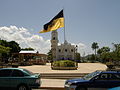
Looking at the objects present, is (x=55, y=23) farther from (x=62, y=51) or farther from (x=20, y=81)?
(x=62, y=51)

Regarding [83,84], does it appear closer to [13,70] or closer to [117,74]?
[117,74]

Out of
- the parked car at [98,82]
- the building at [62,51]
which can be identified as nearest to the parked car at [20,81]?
the parked car at [98,82]

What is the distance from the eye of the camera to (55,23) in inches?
1145

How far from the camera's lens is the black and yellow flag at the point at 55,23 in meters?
28.7

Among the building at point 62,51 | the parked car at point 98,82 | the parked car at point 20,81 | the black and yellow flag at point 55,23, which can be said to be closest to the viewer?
the parked car at point 98,82

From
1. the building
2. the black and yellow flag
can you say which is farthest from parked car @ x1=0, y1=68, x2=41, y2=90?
the building

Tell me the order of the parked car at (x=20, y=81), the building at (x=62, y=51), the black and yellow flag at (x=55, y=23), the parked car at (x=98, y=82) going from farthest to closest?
the building at (x=62, y=51), the black and yellow flag at (x=55, y=23), the parked car at (x=20, y=81), the parked car at (x=98, y=82)

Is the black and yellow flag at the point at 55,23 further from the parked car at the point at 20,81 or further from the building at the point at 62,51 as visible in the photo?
the building at the point at 62,51

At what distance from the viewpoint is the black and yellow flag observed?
2866 centimetres

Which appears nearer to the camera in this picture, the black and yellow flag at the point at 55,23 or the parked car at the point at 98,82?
the parked car at the point at 98,82

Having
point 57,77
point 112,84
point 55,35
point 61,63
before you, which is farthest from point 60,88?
point 55,35

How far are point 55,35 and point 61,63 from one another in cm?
5731

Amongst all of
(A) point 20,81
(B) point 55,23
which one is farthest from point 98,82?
(B) point 55,23

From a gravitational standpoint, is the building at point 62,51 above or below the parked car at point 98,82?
above
